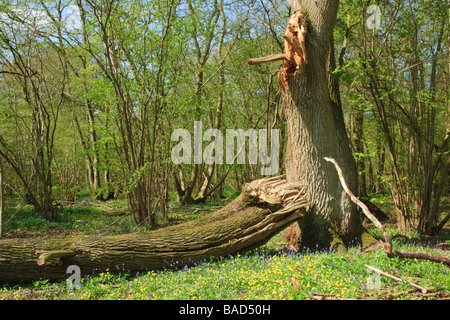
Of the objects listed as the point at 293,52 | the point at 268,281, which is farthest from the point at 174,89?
the point at 268,281

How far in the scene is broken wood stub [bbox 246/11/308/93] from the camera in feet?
17.8

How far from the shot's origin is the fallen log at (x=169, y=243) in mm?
4902

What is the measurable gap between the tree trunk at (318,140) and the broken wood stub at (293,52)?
0.43 feet

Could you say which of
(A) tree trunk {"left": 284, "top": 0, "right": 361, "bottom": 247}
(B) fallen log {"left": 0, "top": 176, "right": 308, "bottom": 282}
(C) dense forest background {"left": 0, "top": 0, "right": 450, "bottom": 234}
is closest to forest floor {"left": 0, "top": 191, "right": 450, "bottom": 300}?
(B) fallen log {"left": 0, "top": 176, "right": 308, "bottom": 282}

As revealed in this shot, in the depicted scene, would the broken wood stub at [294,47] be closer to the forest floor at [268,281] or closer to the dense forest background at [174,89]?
the dense forest background at [174,89]

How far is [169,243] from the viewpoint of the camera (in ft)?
17.8

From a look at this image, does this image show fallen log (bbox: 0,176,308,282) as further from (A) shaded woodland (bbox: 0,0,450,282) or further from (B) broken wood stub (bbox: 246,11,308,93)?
(B) broken wood stub (bbox: 246,11,308,93)

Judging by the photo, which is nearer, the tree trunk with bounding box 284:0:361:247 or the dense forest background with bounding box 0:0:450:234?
the tree trunk with bounding box 284:0:361:247

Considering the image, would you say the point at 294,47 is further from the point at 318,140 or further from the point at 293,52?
the point at 318,140

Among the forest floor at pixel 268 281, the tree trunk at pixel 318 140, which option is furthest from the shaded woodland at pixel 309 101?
the forest floor at pixel 268 281

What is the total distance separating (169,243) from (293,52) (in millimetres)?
3791

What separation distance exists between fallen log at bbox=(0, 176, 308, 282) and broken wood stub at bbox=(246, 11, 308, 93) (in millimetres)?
1994

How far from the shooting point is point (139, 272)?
5359 mm
